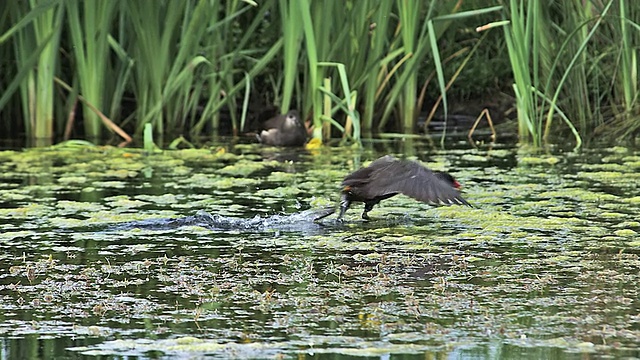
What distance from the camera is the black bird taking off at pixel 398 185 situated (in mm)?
5809

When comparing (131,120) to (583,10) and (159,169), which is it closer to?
(159,169)

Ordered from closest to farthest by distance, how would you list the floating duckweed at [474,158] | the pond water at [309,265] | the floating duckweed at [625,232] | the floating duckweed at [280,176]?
the pond water at [309,265] < the floating duckweed at [625,232] < the floating duckweed at [280,176] < the floating duckweed at [474,158]

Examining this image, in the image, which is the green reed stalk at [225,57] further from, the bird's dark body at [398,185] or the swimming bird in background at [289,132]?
the bird's dark body at [398,185]

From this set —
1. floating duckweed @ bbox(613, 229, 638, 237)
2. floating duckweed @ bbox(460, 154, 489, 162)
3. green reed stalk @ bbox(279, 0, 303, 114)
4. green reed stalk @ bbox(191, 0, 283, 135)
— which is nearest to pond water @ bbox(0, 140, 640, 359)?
floating duckweed @ bbox(613, 229, 638, 237)

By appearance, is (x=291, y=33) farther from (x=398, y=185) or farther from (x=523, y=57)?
(x=398, y=185)

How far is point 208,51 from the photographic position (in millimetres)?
10062

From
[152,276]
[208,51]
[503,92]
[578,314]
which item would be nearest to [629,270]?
[578,314]

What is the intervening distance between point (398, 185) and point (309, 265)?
3.68 ft

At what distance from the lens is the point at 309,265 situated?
4957 mm

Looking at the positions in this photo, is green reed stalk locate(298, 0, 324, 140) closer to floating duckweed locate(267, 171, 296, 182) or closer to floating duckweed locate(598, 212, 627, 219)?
floating duckweed locate(267, 171, 296, 182)

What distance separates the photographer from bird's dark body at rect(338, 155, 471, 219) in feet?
19.1

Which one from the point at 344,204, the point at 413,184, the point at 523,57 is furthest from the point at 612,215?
the point at 523,57

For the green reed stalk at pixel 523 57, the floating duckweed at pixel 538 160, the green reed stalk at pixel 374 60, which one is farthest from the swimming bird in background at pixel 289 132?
the floating duckweed at pixel 538 160

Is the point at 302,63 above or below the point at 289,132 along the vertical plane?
above
